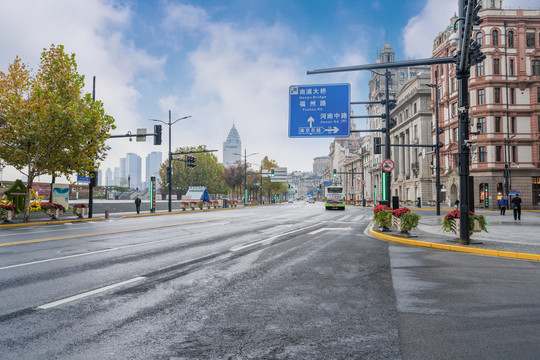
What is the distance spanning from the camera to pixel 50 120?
Result: 69.9 feet

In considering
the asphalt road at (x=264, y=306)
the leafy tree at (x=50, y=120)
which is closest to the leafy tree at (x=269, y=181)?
the leafy tree at (x=50, y=120)

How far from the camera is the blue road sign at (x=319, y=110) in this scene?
19.5m

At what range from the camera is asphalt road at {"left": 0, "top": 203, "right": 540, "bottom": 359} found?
355cm

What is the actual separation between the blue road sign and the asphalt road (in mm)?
11681

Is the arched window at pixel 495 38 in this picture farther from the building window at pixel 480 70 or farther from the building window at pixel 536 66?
the building window at pixel 536 66

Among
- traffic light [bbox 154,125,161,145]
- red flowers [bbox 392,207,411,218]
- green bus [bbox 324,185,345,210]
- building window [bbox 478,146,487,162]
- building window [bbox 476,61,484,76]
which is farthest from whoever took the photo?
green bus [bbox 324,185,345,210]

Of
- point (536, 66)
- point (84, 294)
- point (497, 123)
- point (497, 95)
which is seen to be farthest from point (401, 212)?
point (536, 66)

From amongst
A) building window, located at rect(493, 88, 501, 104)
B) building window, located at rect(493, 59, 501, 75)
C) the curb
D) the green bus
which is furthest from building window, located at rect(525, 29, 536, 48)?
the curb

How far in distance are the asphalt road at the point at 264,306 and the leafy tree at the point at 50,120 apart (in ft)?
49.1

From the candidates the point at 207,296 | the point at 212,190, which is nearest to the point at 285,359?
the point at 207,296

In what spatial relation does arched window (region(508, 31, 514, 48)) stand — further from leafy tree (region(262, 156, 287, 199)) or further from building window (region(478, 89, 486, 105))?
leafy tree (region(262, 156, 287, 199))

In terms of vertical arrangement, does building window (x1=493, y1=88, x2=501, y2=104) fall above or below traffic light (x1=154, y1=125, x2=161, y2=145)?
above

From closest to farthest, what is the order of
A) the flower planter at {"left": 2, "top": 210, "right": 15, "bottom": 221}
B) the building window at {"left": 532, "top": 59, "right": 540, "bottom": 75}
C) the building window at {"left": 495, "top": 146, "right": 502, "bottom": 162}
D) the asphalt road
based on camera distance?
the asphalt road < the flower planter at {"left": 2, "top": 210, "right": 15, "bottom": 221} < the building window at {"left": 495, "top": 146, "right": 502, "bottom": 162} < the building window at {"left": 532, "top": 59, "right": 540, "bottom": 75}

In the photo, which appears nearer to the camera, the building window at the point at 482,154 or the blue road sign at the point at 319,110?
the blue road sign at the point at 319,110
